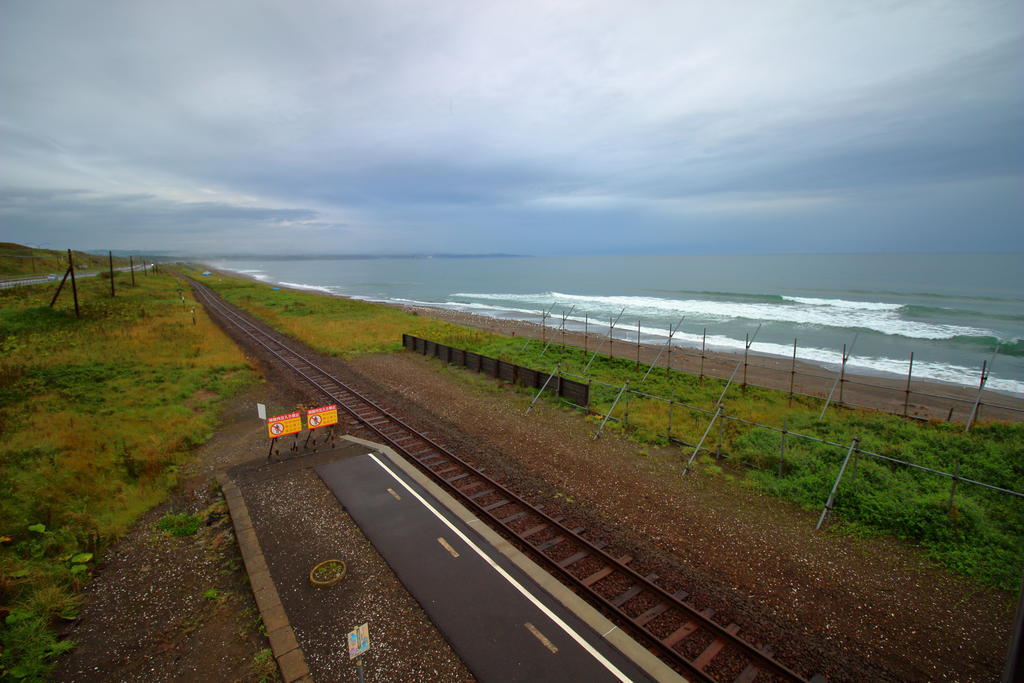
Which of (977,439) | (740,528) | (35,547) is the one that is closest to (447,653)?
(740,528)

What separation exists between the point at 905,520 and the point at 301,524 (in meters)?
13.0

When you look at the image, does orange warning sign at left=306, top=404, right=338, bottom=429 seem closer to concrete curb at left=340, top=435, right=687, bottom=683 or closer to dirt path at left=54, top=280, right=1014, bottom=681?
dirt path at left=54, top=280, right=1014, bottom=681

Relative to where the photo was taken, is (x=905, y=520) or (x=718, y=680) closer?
(x=718, y=680)

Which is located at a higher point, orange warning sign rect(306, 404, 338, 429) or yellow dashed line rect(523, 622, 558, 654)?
orange warning sign rect(306, 404, 338, 429)

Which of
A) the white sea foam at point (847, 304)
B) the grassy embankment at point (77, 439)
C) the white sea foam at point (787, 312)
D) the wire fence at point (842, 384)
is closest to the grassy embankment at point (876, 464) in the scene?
the wire fence at point (842, 384)

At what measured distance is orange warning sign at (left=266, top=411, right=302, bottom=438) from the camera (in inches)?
484

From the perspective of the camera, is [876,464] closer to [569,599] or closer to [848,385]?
[569,599]

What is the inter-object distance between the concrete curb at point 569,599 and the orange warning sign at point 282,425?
170 inches

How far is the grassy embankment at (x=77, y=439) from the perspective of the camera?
7438 millimetres

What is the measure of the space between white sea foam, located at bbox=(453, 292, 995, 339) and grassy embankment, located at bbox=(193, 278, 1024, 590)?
35.3m

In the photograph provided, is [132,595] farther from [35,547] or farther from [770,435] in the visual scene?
[770,435]

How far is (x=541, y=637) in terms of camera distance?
21.6 ft

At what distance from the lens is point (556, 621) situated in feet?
22.6

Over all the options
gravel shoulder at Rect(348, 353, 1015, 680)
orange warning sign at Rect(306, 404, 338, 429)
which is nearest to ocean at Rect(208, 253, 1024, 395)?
gravel shoulder at Rect(348, 353, 1015, 680)
